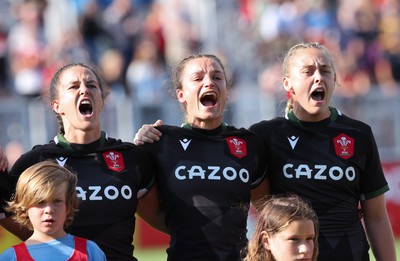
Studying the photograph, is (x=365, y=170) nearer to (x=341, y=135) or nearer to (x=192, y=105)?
(x=341, y=135)

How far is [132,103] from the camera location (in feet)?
38.3

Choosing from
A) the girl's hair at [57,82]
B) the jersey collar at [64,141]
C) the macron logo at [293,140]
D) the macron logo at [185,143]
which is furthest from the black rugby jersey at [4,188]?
the macron logo at [293,140]

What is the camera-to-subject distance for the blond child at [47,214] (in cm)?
444

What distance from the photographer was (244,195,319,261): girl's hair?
452cm

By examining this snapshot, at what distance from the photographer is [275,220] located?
4.56m

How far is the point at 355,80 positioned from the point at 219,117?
8.59 m

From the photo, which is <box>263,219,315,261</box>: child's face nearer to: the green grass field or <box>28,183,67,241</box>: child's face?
<box>28,183,67,241</box>: child's face

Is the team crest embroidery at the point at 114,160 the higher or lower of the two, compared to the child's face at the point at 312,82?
lower

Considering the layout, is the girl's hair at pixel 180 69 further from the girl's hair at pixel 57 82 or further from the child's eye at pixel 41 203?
the child's eye at pixel 41 203

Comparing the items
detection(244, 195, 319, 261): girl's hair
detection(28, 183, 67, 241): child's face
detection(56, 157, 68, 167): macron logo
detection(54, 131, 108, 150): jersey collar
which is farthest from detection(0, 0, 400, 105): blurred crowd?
detection(28, 183, 67, 241): child's face

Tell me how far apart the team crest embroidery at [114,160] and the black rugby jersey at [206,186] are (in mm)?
215

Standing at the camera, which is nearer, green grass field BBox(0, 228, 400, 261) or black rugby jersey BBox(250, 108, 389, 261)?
black rugby jersey BBox(250, 108, 389, 261)

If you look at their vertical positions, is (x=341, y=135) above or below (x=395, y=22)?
below

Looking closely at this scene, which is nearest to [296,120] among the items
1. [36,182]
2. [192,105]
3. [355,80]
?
[192,105]
